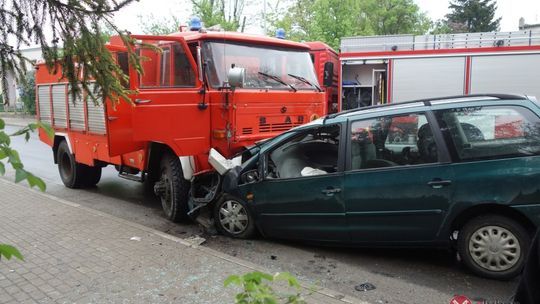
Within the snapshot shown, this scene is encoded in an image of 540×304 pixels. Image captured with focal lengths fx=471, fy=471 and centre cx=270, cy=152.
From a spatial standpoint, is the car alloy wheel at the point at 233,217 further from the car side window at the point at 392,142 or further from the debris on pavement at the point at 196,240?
the car side window at the point at 392,142

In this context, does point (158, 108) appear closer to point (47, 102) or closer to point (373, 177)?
point (373, 177)

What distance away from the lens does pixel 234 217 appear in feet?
18.2

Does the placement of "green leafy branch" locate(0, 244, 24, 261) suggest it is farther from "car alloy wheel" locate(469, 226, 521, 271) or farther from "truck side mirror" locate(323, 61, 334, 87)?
"truck side mirror" locate(323, 61, 334, 87)

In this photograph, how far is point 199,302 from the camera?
143 inches

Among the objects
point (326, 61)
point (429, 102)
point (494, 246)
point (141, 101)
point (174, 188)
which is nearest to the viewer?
point (494, 246)

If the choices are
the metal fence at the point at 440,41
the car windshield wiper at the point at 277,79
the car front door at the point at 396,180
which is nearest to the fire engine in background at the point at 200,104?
the car windshield wiper at the point at 277,79

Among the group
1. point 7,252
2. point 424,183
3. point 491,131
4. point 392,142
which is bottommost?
point 424,183

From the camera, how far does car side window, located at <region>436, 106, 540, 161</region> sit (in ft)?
13.3

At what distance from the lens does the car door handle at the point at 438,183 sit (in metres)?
4.23

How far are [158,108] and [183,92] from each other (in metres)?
0.39

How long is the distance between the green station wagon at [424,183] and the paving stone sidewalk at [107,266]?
3.22 feet

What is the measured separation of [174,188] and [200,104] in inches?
46.2

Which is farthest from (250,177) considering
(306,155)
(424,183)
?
(424,183)

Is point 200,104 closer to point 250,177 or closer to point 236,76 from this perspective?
point 236,76
